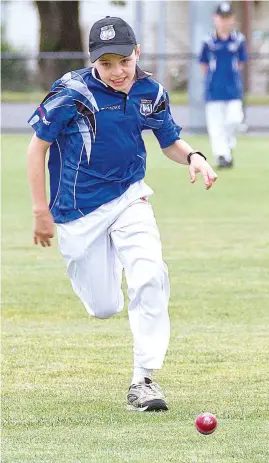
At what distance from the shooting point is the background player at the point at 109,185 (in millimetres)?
5930

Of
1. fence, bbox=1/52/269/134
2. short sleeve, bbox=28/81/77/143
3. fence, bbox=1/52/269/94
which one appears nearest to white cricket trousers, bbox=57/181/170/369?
short sleeve, bbox=28/81/77/143

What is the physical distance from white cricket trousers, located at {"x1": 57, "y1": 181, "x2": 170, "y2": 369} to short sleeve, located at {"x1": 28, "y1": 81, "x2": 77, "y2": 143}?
469 mm

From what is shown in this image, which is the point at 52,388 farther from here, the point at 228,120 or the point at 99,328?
the point at 228,120

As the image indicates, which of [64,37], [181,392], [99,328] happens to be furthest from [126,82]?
[64,37]

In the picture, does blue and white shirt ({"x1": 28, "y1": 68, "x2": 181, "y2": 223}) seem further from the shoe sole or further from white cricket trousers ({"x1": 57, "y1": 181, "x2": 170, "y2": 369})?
the shoe sole

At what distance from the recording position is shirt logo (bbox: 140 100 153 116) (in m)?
6.13

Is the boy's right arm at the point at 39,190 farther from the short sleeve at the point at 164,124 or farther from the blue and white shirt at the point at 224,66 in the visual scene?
the blue and white shirt at the point at 224,66

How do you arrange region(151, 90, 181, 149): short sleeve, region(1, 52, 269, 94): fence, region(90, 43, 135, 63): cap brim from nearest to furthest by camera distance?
1. region(90, 43, 135, 63): cap brim
2. region(151, 90, 181, 149): short sleeve
3. region(1, 52, 269, 94): fence

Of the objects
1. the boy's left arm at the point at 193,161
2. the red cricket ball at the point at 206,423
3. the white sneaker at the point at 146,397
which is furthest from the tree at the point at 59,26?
the red cricket ball at the point at 206,423

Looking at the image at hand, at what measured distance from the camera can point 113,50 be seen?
5832 millimetres

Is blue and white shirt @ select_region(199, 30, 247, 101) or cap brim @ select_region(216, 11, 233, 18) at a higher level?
cap brim @ select_region(216, 11, 233, 18)

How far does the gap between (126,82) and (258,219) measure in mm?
8013

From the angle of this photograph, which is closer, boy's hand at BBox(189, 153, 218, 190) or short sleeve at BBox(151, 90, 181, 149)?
boy's hand at BBox(189, 153, 218, 190)

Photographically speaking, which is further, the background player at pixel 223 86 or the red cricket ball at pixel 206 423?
the background player at pixel 223 86
